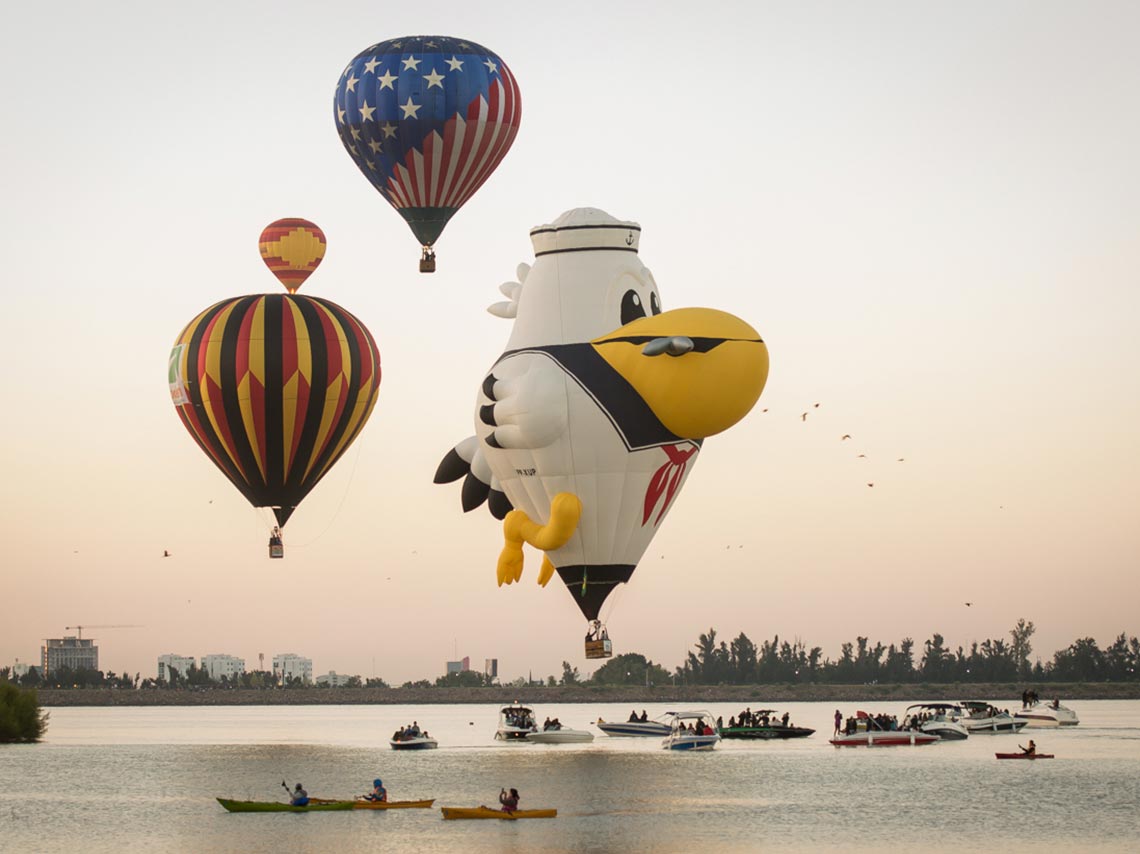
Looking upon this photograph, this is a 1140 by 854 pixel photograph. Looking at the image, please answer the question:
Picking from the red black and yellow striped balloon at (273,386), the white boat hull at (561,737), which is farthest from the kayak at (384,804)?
the white boat hull at (561,737)

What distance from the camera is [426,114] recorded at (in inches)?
1377

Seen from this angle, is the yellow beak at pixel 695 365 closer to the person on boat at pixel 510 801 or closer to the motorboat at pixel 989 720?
the person on boat at pixel 510 801

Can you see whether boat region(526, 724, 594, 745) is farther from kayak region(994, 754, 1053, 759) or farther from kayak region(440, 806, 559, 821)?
kayak region(440, 806, 559, 821)

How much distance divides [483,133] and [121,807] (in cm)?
1893

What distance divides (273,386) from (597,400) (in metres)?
11.1

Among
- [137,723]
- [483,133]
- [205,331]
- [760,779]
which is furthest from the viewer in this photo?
[137,723]

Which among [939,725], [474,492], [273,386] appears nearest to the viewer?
[474,492]

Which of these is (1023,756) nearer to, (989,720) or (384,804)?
(989,720)

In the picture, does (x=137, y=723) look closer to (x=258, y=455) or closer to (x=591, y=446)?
(x=258, y=455)

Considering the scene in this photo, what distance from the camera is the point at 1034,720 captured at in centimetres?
8088

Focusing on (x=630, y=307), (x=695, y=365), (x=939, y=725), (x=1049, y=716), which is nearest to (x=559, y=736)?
(x=939, y=725)

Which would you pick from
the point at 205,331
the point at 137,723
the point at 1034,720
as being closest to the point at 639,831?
the point at 205,331

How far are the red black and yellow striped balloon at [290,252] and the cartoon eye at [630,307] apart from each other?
14.4 meters

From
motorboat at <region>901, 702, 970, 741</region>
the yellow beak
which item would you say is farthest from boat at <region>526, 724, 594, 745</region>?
the yellow beak
